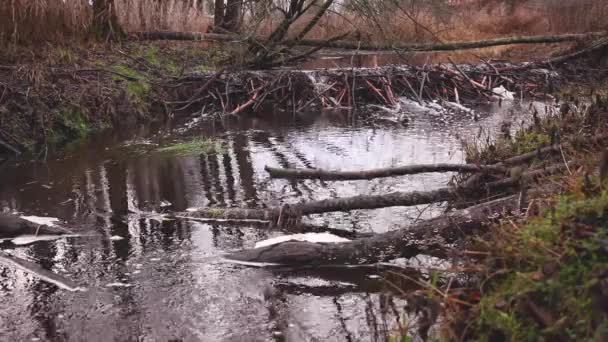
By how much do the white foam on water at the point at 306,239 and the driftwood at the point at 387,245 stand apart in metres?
0.11

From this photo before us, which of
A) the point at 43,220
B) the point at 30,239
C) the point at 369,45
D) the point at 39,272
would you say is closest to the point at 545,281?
the point at 39,272

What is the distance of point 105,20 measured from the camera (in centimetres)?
1173

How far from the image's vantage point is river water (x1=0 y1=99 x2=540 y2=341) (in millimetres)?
3172

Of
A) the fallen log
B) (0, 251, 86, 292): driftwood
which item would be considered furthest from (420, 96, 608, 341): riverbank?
(0, 251, 86, 292): driftwood

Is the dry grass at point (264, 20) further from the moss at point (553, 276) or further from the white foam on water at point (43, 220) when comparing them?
the moss at point (553, 276)

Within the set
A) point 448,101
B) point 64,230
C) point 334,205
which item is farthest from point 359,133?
point 64,230

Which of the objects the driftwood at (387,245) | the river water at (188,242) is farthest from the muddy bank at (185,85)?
the driftwood at (387,245)

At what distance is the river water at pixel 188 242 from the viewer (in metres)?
3.17

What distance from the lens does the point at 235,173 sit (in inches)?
254

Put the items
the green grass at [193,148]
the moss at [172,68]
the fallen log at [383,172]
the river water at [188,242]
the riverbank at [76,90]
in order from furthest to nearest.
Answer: the moss at [172,68]
the riverbank at [76,90]
the green grass at [193,148]
the fallen log at [383,172]
the river water at [188,242]

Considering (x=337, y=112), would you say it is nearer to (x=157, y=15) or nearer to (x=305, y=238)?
(x=157, y=15)

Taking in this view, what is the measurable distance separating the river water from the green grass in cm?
11

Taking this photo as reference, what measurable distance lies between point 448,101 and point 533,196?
24.4 ft

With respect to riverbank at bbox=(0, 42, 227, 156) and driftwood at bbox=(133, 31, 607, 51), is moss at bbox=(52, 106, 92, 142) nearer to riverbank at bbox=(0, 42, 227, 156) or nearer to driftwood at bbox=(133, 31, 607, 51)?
riverbank at bbox=(0, 42, 227, 156)
